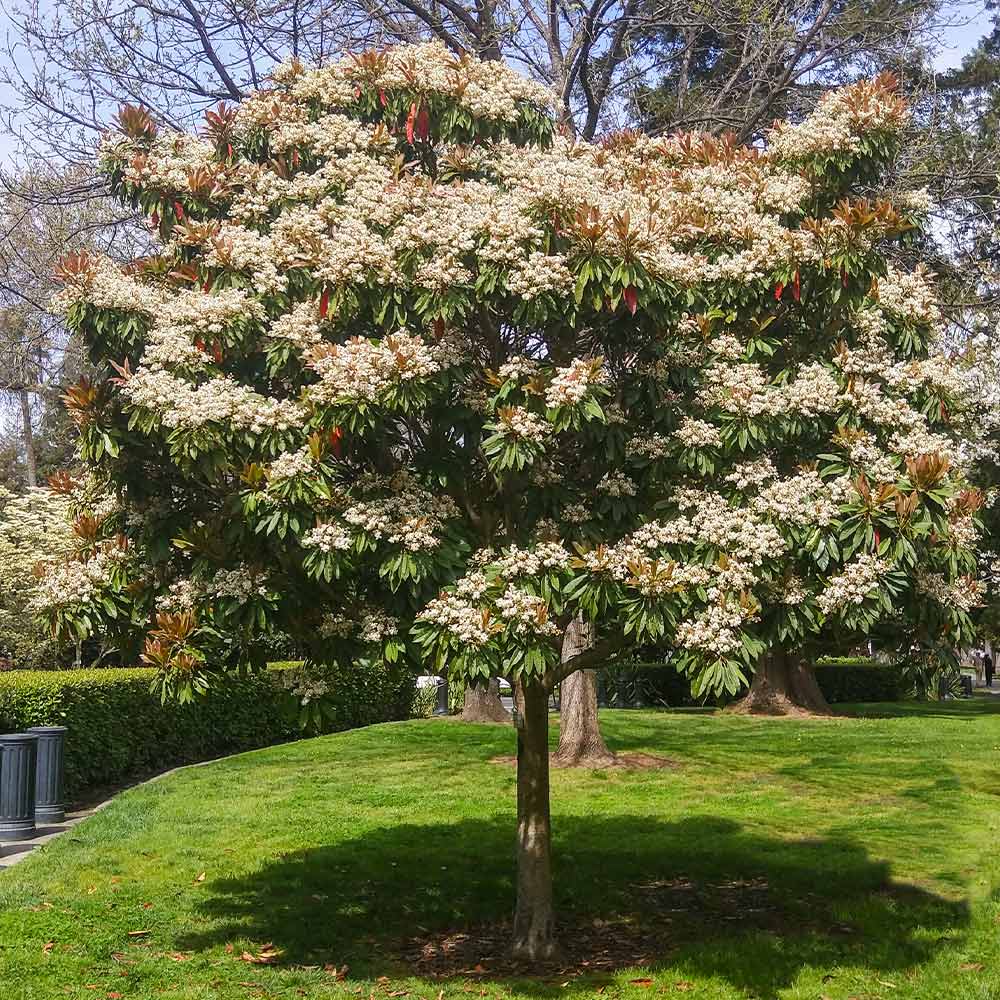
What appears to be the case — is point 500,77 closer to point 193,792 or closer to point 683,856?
point 683,856

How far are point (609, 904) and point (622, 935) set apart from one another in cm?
75

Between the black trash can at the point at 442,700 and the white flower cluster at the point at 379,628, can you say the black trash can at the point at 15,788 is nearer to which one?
the white flower cluster at the point at 379,628

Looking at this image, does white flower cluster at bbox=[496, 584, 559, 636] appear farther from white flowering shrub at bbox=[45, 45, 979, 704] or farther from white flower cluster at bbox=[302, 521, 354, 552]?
white flower cluster at bbox=[302, 521, 354, 552]

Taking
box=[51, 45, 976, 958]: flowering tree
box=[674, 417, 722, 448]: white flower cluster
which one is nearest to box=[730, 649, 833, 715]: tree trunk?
box=[51, 45, 976, 958]: flowering tree

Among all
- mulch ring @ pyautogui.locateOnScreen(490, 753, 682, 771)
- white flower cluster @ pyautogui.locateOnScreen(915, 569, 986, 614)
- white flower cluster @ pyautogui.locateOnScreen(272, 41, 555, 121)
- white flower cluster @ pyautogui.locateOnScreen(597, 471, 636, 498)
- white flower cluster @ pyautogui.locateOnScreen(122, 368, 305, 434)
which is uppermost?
white flower cluster @ pyautogui.locateOnScreen(272, 41, 555, 121)

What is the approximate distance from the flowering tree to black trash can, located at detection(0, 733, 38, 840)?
5430 millimetres

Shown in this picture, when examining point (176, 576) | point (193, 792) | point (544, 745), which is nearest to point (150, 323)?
point (176, 576)

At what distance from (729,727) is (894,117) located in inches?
609

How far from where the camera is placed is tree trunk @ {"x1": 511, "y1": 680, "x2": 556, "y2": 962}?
8.77 meters

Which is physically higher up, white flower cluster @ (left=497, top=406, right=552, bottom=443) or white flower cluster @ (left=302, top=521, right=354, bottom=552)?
white flower cluster @ (left=497, top=406, right=552, bottom=443)

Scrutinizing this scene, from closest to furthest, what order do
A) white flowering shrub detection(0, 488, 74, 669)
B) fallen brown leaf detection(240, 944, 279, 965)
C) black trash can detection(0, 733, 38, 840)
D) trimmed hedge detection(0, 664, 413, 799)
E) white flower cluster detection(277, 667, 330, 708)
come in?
white flower cluster detection(277, 667, 330, 708), fallen brown leaf detection(240, 944, 279, 965), black trash can detection(0, 733, 38, 840), trimmed hedge detection(0, 664, 413, 799), white flowering shrub detection(0, 488, 74, 669)

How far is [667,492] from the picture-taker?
753cm

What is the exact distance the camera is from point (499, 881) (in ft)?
35.2

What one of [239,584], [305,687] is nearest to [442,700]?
[305,687]
